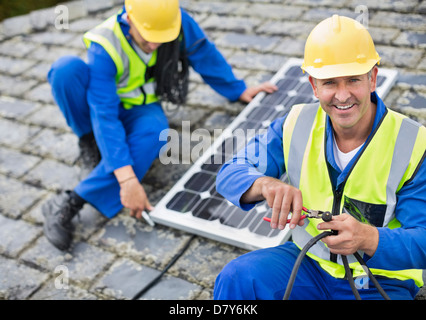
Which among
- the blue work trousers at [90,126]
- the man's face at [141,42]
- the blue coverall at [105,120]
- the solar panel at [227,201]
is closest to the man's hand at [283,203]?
the solar panel at [227,201]

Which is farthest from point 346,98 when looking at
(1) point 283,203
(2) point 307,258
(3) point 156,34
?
(3) point 156,34

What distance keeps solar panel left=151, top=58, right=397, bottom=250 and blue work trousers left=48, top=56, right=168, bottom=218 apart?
34 centimetres

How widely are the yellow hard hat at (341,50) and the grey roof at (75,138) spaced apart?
1.41m

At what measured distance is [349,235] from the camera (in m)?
1.97

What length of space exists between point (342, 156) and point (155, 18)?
1779 millimetres

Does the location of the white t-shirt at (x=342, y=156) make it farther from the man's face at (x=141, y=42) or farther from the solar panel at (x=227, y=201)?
the man's face at (x=141, y=42)

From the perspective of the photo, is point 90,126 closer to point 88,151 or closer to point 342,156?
point 88,151

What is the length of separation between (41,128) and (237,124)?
195 cm

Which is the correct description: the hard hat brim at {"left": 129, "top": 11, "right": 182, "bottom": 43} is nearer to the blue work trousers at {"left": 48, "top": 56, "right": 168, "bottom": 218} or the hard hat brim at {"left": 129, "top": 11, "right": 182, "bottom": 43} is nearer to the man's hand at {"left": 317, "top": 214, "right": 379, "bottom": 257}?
the blue work trousers at {"left": 48, "top": 56, "right": 168, "bottom": 218}

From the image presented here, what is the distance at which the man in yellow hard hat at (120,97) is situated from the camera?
359 centimetres

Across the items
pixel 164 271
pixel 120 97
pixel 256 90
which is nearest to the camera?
pixel 164 271

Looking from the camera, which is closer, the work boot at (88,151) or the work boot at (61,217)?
the work boot at (61,217)

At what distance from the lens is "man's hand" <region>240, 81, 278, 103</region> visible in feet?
14.6
